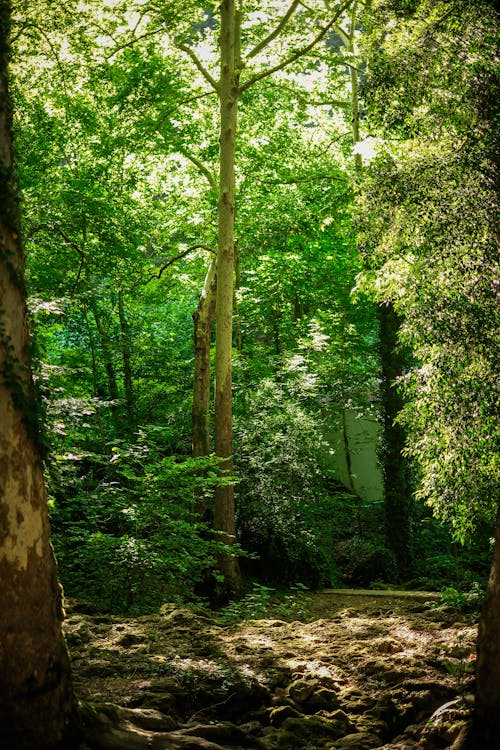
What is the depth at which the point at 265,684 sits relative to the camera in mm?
5266

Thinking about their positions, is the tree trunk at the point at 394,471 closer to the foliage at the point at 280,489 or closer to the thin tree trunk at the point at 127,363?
the foliage at the point at 280,489

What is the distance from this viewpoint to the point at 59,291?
1291 centimetres

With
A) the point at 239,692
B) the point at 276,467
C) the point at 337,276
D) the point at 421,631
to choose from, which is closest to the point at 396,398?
the point at 276,467

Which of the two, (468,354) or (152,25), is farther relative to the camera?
(152,25)

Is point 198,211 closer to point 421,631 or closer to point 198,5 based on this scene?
point 198,5

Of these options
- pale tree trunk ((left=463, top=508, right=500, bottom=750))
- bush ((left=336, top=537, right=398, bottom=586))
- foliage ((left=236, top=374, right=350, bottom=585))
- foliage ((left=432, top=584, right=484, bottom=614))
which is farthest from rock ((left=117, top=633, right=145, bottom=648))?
bush ((left=336, top=537, right=398, bottom=586))

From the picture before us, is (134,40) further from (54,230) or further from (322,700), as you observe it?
(322,700)

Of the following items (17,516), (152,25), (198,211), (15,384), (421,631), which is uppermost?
(152,25)

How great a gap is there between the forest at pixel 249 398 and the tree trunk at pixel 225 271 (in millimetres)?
42

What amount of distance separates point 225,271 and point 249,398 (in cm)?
305

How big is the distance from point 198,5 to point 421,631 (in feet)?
31.8

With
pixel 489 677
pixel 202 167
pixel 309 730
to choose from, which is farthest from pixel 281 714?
pixel 202 167

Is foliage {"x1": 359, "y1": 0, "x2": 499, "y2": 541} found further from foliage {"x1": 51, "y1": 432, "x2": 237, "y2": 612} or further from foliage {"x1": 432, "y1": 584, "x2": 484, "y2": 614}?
foliage {"x1": 51, "y1": 432, "x2": 237, "y2": 612}

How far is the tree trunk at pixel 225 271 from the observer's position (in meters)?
11.1
